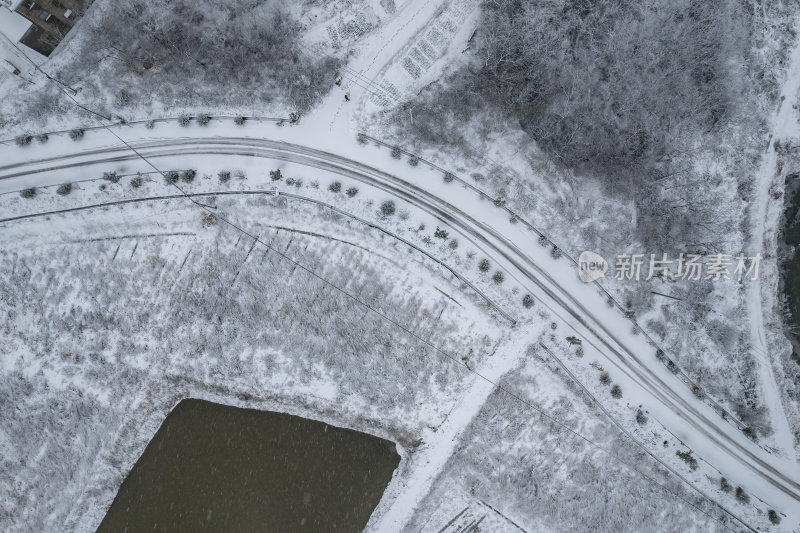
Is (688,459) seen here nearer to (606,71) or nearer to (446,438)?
(446,438)

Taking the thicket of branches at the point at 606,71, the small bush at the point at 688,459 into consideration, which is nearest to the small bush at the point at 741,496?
the small bush at the point at 688,459

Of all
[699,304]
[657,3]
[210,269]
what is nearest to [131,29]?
[210,269]

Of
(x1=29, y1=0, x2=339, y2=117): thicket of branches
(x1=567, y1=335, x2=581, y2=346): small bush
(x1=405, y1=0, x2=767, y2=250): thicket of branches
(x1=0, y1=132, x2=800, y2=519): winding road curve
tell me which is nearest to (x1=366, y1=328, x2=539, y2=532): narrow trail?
(x1=567, y1=335, x2=581, y2=346): small bush

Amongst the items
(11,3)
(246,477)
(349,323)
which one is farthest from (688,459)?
(11,3)

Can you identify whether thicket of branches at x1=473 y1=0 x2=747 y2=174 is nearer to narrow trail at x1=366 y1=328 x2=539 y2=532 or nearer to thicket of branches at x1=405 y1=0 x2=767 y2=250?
thicket of branches at x1=405 y1=0 x2=767 y2=250

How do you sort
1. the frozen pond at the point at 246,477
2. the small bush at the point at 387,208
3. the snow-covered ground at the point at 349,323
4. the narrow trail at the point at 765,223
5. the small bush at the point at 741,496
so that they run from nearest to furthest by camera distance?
the snow-covered ground at the point at 349,323
the frozen pond at the point at 246,477
the small bush at the point at 387,208
the small bush at the point at 741,496
the narrow trail at the point at 765,223

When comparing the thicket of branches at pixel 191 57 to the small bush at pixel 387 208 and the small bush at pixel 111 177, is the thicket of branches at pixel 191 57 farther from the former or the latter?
the small bush at pixel 387 208
